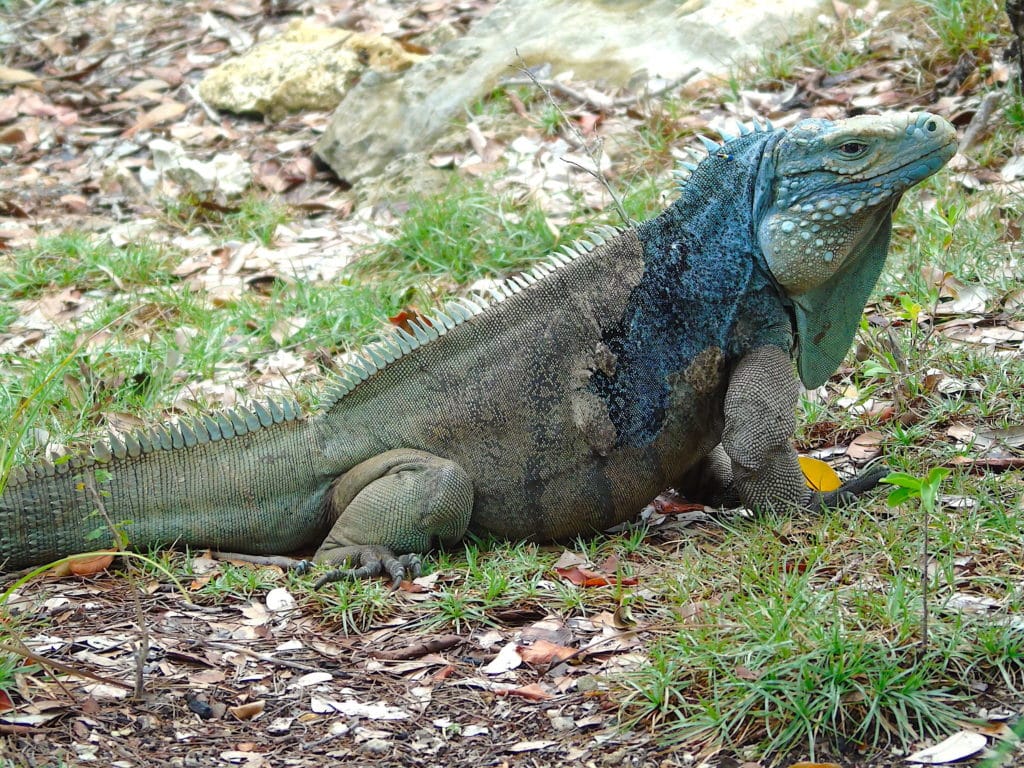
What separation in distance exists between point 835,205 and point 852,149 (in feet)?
0.76

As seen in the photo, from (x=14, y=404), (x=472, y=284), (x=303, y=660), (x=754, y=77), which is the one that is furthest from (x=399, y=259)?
(x=303, y=660)

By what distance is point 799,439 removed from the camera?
6059mm

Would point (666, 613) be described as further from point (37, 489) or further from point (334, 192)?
point (334, 192)

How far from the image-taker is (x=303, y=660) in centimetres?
442

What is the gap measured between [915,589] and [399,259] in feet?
16.6

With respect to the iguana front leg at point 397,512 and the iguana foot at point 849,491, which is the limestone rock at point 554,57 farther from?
the iguana foot at point 849,491

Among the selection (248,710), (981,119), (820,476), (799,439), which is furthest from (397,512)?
(981,119)

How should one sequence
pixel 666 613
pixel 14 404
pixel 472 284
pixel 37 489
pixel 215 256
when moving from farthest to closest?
pixel 215 256 < pixel 472 284 < pixel 14 404 < pixel 37 489 < pixel 666 613

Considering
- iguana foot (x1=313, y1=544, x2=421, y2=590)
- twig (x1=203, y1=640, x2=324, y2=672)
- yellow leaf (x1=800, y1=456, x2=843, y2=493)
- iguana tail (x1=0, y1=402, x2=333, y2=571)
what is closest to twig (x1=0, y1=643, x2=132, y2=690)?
twig (x1=203, y1=640, x2=324, y2=672)

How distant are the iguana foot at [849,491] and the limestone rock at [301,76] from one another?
7.51 m

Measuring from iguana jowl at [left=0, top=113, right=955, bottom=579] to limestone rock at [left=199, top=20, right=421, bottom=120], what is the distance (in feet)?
22.0

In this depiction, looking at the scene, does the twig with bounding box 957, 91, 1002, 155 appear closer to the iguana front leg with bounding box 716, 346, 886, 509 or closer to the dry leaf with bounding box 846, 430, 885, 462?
A: the dry leaf with bounding box 846, 430, 885, 462

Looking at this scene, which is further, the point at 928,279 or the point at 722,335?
the point at 928,279

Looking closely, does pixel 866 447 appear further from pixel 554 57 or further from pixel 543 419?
pixel 554 57
